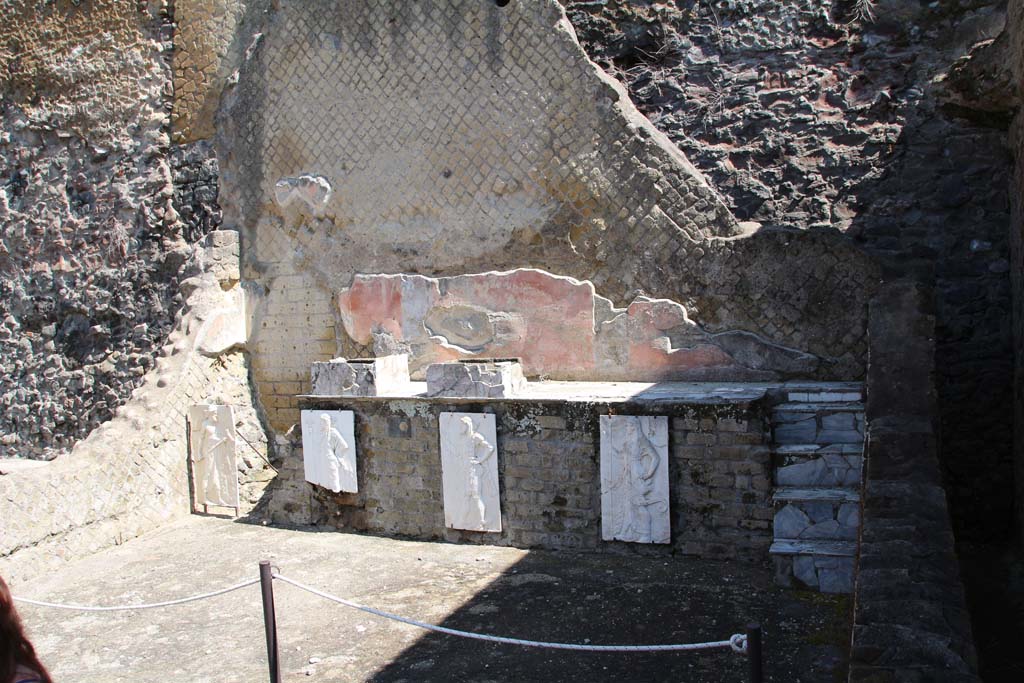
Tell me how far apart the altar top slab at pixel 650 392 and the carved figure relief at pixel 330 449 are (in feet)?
0.52

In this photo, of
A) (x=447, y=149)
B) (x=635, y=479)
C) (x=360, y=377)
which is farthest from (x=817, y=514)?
(x=447, y=149)

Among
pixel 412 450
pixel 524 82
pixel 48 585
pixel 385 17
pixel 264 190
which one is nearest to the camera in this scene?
pixel 48 585

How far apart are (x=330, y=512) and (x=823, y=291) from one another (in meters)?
4.31

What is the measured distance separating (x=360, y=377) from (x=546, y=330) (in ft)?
5.79

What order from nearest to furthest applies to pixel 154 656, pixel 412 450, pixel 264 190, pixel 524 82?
pixel 154 656
pixel 412 450
pixel 524 82
pixel 264 190

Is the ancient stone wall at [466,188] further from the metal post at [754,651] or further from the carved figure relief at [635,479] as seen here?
the metal post at [754,651]

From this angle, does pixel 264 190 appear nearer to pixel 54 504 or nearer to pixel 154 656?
pixel 54 504

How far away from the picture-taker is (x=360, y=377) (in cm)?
705

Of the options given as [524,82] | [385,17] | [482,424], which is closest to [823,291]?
[482,424]

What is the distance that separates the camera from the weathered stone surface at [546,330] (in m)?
7.13

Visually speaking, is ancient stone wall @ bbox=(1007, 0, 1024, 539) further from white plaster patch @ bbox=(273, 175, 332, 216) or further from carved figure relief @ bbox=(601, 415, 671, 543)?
white plaster patch @ bbox=(273, 175, 332, 216)

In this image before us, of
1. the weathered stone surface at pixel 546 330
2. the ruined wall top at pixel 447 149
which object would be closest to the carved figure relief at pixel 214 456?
the weathered stone surface at pixel 546 330

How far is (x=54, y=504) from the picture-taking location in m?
6.80

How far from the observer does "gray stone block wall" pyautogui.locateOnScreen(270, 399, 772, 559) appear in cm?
573
